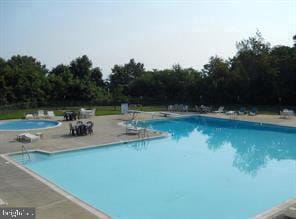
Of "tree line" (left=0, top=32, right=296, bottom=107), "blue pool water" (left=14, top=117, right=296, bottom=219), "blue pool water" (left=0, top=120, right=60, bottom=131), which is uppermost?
"tree line" (left=0, top=32, right=296, bottom=107)

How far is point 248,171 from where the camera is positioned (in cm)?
1140

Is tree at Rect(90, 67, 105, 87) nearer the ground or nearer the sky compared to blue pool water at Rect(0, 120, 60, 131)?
nearer the sky

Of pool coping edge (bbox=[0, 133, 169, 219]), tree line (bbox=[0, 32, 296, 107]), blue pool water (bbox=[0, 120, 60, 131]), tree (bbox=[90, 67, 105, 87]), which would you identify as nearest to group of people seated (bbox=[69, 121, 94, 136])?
pool coping edge (bbox=[0, 133, 169, 219])

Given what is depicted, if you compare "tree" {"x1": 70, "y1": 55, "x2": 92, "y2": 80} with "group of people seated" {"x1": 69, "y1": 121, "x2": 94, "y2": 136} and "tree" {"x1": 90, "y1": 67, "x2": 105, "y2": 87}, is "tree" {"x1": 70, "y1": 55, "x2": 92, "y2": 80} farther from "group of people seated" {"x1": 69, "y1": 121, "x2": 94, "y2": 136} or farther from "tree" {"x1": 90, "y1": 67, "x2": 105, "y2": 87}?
"group of people seated" {"x1": 69, "y1": 121, "x2": 94, "y2": 136}

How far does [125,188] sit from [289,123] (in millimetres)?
13064

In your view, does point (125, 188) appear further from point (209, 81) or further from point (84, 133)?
point (209, 81)

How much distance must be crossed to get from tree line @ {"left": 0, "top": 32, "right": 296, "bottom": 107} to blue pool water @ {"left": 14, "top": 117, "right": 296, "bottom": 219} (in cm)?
1167

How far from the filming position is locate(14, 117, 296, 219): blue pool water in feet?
26.5

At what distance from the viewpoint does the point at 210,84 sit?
97.1 feet

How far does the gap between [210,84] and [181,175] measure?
20.0 metres

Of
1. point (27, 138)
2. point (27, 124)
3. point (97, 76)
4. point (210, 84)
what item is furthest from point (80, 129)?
point (97, 76)

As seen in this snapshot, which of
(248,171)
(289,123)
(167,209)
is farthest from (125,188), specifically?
(289,123)

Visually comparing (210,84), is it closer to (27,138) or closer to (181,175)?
(27,138)

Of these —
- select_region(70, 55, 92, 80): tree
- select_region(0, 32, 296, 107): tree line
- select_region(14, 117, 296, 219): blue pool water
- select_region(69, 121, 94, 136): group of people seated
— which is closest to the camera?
select_region(14, 117, 296, 219): blue pool water
